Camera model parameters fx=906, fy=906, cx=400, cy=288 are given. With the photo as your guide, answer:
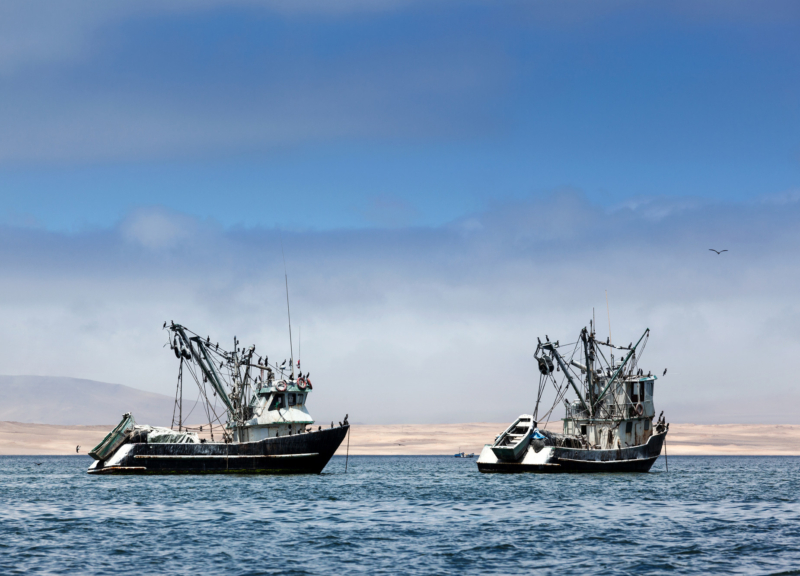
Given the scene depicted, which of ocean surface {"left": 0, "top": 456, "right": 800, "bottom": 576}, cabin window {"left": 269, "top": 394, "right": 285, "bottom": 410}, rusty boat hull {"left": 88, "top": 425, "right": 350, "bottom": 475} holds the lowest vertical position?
ocean surface {"left": 0, "top": 456, "right": 800, "bottom": 576}

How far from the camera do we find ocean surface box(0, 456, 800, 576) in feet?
104

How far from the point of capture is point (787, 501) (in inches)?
2352

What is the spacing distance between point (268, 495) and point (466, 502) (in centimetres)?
1349

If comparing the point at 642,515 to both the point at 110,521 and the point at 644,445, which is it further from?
the point at 644,445

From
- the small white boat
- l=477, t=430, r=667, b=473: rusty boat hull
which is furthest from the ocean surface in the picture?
the small white boat

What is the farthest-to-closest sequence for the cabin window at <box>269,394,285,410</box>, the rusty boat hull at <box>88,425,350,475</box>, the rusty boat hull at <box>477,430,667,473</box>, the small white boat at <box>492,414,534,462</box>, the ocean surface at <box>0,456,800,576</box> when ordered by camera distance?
the small white boat at <box>492,414,534,462</box> < the rusty boat hull at <box>477,430,667,473</box> < the cabin window at <box>269,394,285,410</box> < the rusty boat hull at <box>88,425,350,475</box> < the ocean surface at <box>0,456,800,576</box>

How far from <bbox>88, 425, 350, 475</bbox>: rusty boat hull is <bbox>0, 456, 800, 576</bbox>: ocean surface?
1209 cm

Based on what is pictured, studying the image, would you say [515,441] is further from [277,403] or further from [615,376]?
[277,403]

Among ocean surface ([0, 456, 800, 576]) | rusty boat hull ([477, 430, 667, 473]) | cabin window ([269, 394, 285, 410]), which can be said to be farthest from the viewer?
rusty boat hull ([477, 430, 667, 473])

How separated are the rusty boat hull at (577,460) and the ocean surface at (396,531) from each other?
13.6m

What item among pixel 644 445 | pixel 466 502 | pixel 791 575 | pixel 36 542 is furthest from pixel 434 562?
pixel 644 445

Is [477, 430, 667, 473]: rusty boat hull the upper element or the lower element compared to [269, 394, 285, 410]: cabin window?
lower

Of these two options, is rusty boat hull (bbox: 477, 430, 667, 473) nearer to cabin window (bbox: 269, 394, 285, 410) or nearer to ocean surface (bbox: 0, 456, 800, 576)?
ocean surface (bbox: 0, 456, 800, 576)

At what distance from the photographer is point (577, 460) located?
83.4m
